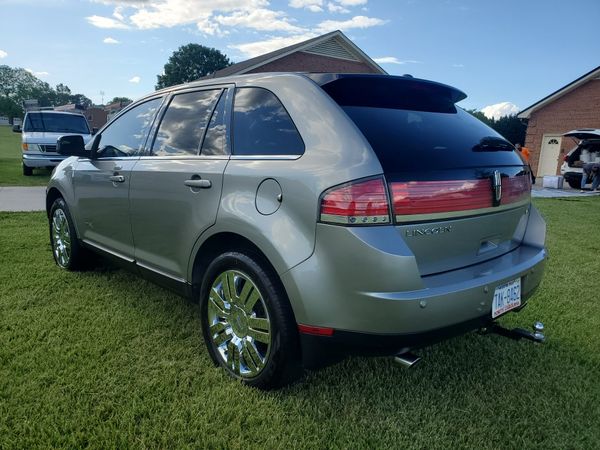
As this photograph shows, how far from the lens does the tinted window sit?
8.77ft

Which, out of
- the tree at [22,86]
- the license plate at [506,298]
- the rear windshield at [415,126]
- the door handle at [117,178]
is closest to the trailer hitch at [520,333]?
the license plate at [506,298]

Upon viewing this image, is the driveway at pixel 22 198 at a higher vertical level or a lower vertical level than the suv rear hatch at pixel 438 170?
lower

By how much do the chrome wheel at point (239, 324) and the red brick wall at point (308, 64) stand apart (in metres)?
22.6

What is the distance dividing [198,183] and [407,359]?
1.48m

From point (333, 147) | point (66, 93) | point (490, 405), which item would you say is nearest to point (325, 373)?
point (490, 405)

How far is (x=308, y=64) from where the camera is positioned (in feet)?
83.0

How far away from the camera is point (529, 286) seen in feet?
8.34

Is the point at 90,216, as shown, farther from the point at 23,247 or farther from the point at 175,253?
the point at 23,247

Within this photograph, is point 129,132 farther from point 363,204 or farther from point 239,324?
point 363,204

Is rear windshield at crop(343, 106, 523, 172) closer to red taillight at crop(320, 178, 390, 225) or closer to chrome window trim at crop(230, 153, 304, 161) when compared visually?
red taillight at crop(320, 178, 390, 225)

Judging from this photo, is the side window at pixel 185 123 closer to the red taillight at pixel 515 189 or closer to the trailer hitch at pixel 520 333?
the red taillight at pixel 515 189

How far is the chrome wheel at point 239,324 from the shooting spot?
2.36 metres

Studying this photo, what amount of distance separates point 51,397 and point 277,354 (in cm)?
121

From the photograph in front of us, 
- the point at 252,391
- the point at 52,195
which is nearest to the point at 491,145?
the point at 252,391
